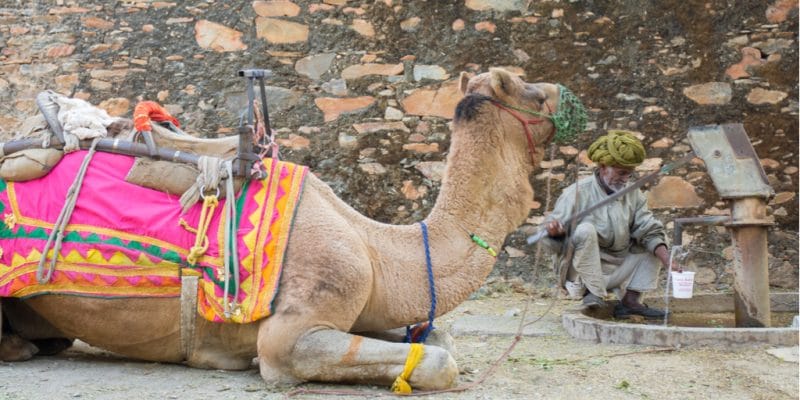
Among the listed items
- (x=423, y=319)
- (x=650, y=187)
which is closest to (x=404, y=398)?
(x=423, y=319)

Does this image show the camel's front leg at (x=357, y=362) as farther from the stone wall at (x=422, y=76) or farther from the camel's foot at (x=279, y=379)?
the stone wall at (x=422, y=76)

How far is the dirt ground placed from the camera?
349cm

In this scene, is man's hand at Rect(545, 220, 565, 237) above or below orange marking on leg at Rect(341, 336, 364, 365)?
above

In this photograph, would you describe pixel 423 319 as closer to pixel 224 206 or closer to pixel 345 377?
pixel 345 377

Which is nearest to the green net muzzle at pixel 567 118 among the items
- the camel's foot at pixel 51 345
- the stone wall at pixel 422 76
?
the camel's foot at pixel 51 345

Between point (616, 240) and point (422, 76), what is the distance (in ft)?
7.99

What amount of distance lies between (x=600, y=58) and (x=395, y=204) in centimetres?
212

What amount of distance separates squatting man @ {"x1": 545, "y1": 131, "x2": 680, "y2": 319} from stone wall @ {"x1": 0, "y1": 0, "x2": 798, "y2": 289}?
148 centimetres

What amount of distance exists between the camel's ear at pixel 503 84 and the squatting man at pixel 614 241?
1.59 meters

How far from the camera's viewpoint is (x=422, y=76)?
24.2 feet

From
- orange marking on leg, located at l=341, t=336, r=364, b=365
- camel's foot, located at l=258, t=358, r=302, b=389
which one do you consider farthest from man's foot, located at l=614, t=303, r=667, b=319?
camel's foot, located at l=258, t=358, r=302, b=389

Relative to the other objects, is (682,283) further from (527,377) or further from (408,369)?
(408,369)

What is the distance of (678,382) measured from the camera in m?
3.92

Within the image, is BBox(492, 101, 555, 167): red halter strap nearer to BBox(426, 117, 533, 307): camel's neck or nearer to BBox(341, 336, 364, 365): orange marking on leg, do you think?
BBox(426, 117, 533, 307): camel's neck
